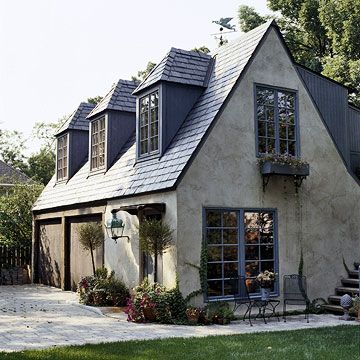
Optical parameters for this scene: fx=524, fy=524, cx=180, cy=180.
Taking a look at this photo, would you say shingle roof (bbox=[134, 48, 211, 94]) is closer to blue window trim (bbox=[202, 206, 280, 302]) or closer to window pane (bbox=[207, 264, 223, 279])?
blue window trim (bbox=[202, 206, 280, 302])

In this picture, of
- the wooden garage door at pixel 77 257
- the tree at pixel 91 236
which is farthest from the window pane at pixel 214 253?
the wooden garage door at pixel 77 257

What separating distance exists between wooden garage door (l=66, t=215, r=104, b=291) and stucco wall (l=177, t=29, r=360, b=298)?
4607mm

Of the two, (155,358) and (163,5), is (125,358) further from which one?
(163,5)

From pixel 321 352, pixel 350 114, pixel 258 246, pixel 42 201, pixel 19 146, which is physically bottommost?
pixel 321 352

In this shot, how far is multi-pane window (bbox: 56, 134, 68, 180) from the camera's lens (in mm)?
19189

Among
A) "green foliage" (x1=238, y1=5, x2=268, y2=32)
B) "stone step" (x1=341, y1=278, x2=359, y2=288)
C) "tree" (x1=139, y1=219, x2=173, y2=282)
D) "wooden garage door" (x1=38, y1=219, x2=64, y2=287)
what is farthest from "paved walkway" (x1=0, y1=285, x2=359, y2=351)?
"green foliage" (x1=238, y1=5, x2=268, y2=32)

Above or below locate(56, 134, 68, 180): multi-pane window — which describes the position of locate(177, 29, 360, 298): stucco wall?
below

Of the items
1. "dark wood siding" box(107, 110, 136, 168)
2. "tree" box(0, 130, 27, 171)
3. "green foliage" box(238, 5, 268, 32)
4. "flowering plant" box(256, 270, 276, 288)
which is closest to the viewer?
"flowering plant" box(256, 270, 276, 288)

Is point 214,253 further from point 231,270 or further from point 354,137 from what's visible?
point 354,137

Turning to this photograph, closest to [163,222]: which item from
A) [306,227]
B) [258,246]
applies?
[258,246]

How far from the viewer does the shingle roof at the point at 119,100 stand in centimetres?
1565

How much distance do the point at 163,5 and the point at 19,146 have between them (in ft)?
148

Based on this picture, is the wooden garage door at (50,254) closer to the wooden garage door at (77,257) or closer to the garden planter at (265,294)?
the wooden garage door at (77,257)

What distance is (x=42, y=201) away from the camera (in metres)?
19.5
